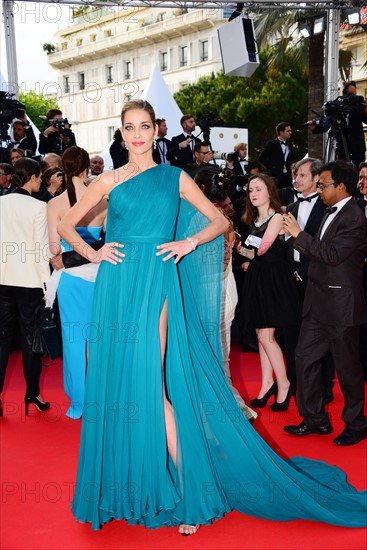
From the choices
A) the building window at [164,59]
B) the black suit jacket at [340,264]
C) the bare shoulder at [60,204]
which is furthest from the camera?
the building window at [164,59]

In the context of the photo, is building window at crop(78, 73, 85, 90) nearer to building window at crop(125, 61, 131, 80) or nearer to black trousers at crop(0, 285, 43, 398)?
building window at crop(125, 61, 131, 80)

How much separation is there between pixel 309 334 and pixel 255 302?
26.5 inches

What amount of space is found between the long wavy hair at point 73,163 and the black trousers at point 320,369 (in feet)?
6.17

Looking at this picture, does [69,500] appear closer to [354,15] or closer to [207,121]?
[207,121]

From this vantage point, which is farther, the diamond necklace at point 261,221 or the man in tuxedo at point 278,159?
the man in tuxedo at point 278,159

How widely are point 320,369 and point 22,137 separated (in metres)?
5.61

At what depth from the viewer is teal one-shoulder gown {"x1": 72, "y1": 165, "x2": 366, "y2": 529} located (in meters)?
2.85

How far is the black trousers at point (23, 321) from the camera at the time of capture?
487 cm

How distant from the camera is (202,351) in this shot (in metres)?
3.05

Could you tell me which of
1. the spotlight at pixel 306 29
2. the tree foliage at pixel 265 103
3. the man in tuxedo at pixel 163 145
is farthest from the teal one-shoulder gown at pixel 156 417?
the tree foliage at pixel 265 103

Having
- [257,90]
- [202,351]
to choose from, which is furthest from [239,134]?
[257,90]

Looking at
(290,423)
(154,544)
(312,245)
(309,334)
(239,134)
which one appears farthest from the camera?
(239,134)

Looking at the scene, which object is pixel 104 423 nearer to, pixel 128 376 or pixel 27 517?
pixel 128 376

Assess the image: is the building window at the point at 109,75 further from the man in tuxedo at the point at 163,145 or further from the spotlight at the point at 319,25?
the man in tuxedo at the point at 163,145
